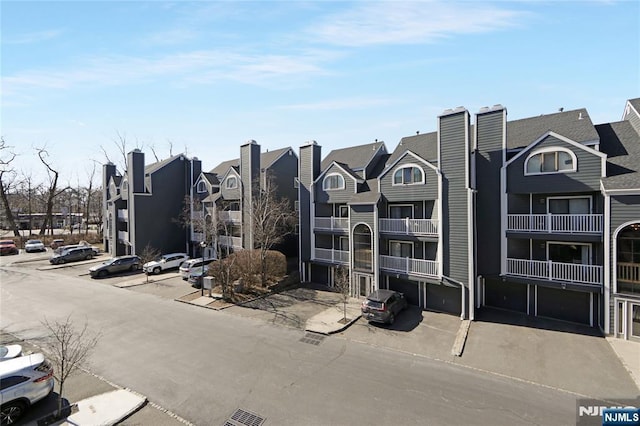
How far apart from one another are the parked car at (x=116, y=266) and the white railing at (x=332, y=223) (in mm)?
19600

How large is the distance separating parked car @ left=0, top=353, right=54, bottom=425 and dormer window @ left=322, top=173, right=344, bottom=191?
735 inches

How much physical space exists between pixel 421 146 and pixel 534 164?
25.4 feet

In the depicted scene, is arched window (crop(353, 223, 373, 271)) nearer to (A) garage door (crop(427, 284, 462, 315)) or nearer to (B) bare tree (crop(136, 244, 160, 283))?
(A) garage door (crop(427, 284, 462, 315))

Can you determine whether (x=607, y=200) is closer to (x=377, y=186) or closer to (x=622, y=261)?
(x=622, y=261)

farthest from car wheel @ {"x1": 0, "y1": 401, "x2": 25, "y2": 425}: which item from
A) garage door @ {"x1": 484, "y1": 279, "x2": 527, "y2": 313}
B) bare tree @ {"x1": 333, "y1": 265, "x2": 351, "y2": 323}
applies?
garage door @ {"x1": 484, "y1": 279, "x2": 527, "y2": 313}

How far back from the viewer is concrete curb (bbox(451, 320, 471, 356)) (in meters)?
14.0

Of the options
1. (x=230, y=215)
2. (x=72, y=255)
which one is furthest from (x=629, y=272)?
(x=72, y=255)

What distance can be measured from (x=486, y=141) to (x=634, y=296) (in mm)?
10014

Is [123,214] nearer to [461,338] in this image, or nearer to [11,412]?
[11,412]

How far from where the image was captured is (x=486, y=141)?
18.4 meters

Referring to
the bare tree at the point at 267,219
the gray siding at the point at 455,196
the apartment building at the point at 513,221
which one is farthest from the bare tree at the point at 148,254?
the gray siding at the point at 455,196

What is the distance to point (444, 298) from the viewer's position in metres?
19.0

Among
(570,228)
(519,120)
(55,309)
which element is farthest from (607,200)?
(55,309)

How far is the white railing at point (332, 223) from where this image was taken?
23.6 meters
